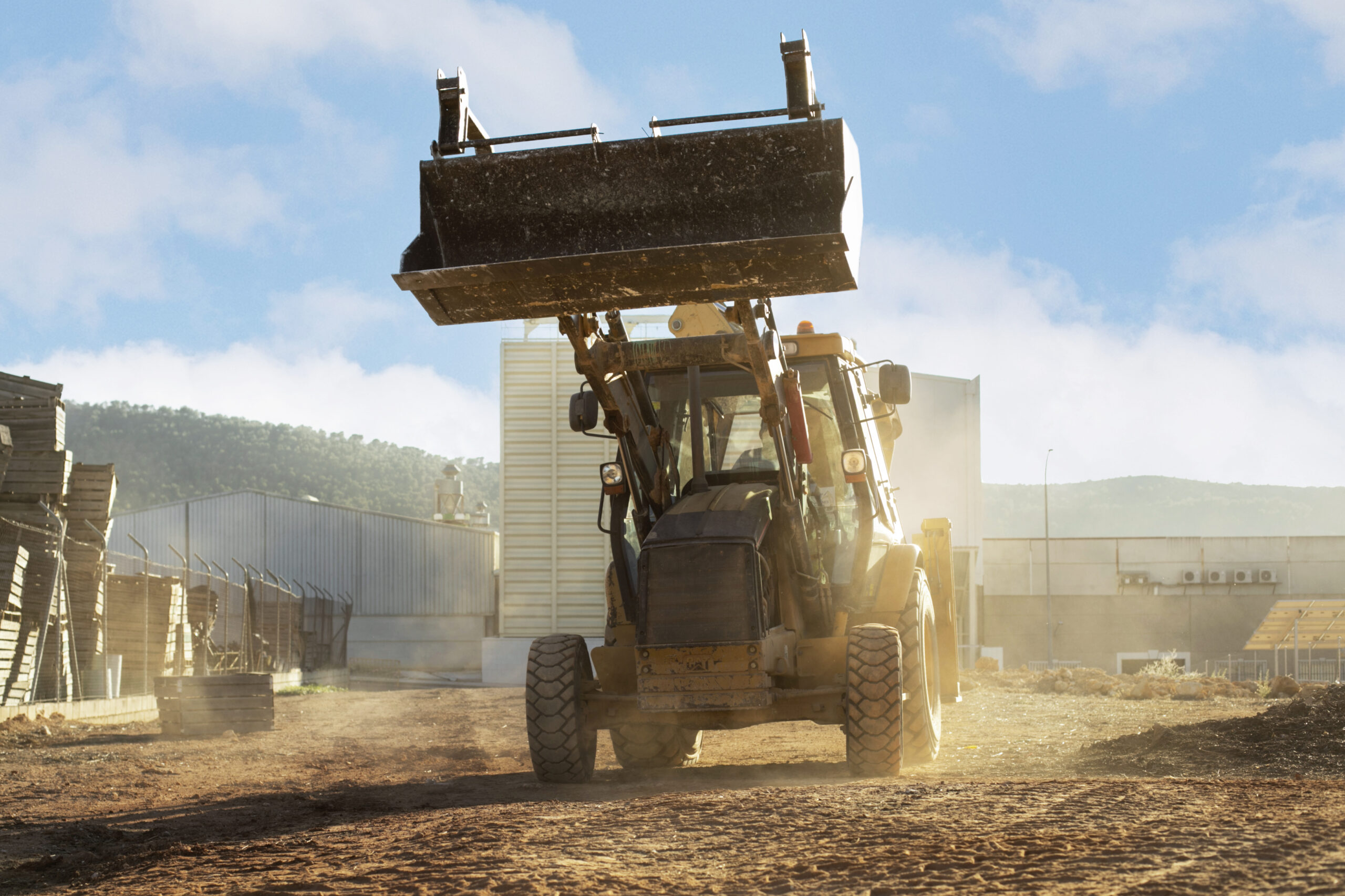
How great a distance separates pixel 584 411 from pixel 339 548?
151ft

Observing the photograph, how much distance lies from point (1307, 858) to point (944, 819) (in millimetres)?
1507

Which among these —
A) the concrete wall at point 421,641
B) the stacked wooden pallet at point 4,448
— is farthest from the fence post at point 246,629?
the concrete wall at point 421,641

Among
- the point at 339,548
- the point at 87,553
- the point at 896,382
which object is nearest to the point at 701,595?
the point at 896,382

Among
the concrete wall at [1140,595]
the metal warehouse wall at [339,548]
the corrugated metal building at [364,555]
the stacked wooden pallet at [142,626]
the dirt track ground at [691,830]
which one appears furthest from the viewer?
the metal warehouse wall at [339,548]

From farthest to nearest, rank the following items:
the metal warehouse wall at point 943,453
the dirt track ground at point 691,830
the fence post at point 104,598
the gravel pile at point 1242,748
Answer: the metal warehouse wall at point 943,453 < the fence post at point 104,598 < the gravel pile at point 1242,748 < the dirt track ground at point 691,830

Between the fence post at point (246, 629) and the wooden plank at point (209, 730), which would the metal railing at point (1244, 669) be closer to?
the fence post at point (246, 629)

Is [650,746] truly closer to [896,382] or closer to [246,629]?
[896,382]

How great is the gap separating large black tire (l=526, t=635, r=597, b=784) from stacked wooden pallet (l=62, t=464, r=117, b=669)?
499 inches

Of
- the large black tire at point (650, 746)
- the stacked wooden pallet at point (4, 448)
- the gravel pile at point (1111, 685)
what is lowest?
the gravel pile at point (1111, 685)

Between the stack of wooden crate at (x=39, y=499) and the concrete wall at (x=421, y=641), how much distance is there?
31.5 metres

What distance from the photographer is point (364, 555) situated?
52.6 metres

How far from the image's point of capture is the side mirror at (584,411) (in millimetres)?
8633

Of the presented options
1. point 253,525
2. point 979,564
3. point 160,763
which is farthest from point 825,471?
point 253,525

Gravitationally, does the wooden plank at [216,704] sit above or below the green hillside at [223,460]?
below
